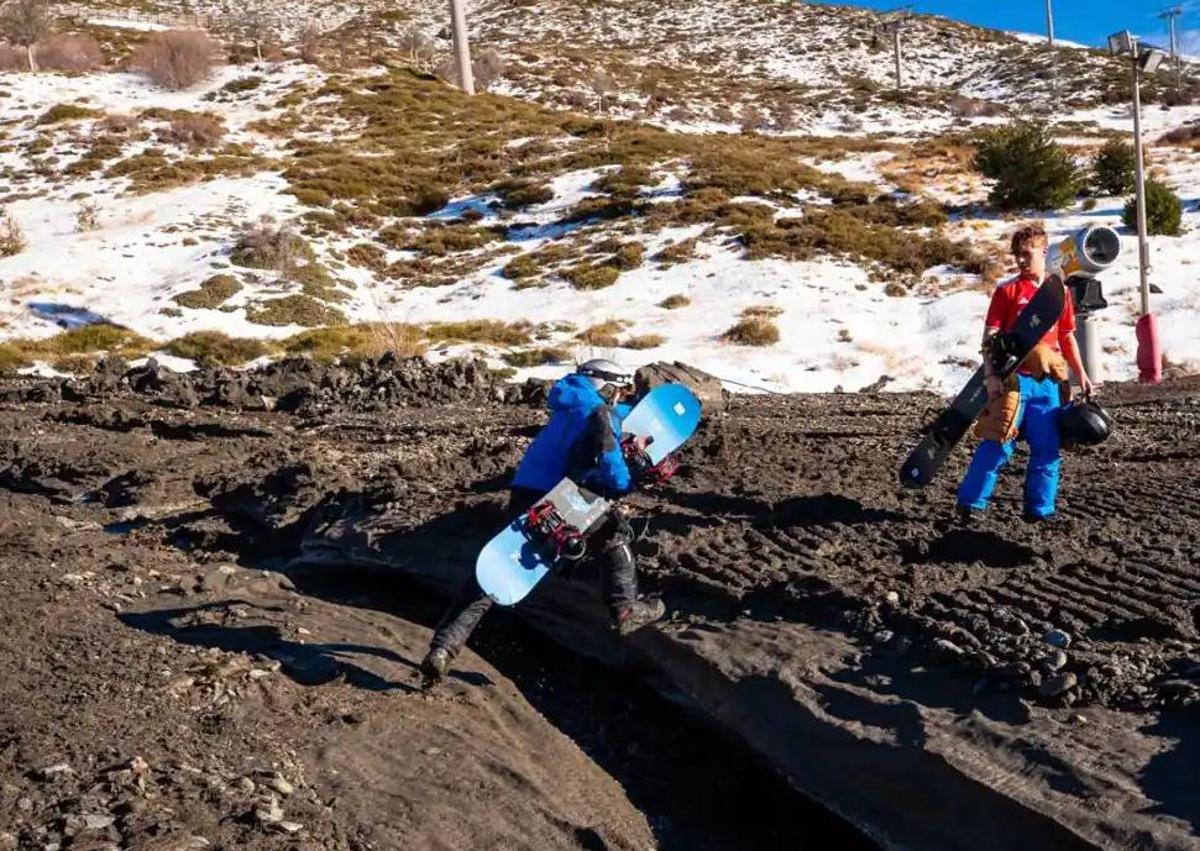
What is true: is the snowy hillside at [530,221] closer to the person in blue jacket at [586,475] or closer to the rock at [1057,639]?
the person in blue jacket at [586,475]

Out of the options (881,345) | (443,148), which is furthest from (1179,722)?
(443,148)

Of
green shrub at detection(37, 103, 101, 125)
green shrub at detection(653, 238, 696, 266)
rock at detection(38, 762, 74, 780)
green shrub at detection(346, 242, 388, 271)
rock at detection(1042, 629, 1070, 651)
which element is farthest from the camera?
green shrub at detection(37, 103, 101, 125)

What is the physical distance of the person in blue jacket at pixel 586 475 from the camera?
4.90m

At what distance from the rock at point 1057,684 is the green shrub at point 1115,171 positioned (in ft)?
75.5

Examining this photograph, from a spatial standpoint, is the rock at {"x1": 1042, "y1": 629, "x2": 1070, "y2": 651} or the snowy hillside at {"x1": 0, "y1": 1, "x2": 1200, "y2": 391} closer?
the rock at {"x1": 1042, "y1": 629, "x2": 1070, "y2": 651}

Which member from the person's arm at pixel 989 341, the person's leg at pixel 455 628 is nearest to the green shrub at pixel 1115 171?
the person's arm at pixel 989 341

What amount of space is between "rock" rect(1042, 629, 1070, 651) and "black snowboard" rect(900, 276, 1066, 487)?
5.45 feet

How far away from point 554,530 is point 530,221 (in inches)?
883

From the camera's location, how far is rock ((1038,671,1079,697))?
3967 mm

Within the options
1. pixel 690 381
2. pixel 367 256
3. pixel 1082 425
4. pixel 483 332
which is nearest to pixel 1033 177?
pixel 483 332

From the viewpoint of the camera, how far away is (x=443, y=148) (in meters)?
34.7

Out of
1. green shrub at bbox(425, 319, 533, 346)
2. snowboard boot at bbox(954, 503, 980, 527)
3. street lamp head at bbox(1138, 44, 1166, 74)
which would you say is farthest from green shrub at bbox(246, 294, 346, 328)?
snowboard boot at bbox(954, 503, 980, 527)

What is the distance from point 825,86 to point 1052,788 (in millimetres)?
53562

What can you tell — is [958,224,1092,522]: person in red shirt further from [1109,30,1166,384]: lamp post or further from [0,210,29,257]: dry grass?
[0,210,29,257]: dry grass
